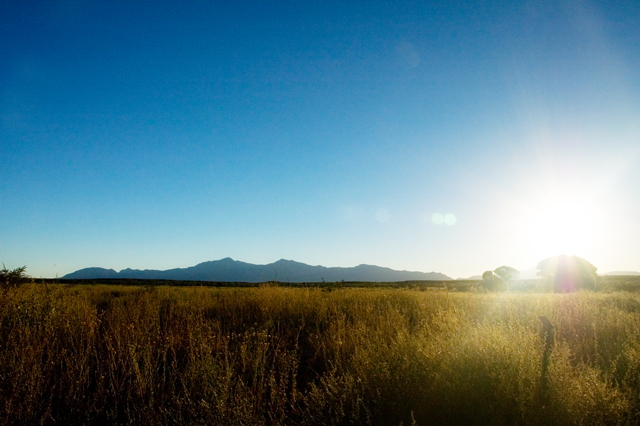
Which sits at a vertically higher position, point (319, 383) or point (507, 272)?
point (507, 272)

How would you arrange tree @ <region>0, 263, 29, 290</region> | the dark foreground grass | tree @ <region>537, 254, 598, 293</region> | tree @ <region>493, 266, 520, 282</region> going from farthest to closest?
tree @ <region>493, 266, 520, 282</region>, tree @ <region>537, 254, 598, 293</region>, tree @ <region>0, 263, 29, 290</region>, the dark foreground grass

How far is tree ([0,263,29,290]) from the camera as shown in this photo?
7508mm

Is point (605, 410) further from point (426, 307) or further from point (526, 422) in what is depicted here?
point (426, 307)

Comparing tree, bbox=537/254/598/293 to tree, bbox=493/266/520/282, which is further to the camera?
tree, bbox=493/266/520/282

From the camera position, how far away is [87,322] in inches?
228

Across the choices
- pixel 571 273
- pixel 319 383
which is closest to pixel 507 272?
pixel 571 273

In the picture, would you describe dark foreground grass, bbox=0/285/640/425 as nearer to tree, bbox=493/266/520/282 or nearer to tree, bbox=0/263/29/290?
tree, bbox=0/263/29/290

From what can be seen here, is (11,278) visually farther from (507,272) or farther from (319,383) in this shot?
(507,272)

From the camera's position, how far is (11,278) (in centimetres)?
773

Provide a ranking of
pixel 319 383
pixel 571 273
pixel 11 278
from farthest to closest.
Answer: pixel 571 273
pixel 11 278
pixel 319 383

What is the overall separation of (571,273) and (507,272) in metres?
6.68

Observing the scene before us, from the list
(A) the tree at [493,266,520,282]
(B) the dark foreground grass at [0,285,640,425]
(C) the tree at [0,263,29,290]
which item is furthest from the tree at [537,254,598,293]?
(C) the tree at [0,263,29,290]

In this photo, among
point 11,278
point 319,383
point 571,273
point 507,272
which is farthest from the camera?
point 507,272

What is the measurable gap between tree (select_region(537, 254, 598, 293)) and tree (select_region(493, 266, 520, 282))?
289cm
